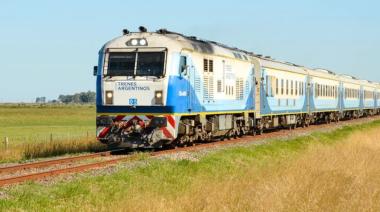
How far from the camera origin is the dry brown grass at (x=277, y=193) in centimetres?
1012

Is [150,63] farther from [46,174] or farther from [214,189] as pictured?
[214,189]

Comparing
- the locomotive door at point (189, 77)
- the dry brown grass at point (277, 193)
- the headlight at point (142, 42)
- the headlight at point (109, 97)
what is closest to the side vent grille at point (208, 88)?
the locomotive door at point (189, 77)

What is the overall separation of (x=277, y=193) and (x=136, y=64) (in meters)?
9.09

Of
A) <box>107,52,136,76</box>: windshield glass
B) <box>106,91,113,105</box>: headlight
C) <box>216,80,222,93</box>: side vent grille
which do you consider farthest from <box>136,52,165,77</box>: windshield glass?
<box>216,80,222,93</box>: side vent grille

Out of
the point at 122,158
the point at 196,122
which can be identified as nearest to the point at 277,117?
the point at 196,122

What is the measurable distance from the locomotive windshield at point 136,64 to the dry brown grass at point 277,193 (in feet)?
16.0

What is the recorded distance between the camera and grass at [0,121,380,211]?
10133 mm

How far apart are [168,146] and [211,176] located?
6383mm

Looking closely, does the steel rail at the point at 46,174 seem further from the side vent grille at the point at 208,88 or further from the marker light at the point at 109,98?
the side vent grille at the point at 208,88

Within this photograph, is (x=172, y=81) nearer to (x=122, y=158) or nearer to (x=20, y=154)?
(x=122, y=158)

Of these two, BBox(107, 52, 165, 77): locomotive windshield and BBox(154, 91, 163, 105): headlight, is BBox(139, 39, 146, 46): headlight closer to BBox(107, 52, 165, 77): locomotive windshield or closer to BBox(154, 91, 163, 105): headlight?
BBox(107, 52, 165, 77): locomotive windshield

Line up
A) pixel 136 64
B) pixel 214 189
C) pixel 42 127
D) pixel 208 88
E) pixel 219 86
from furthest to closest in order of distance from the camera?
pixel 42 127 → pixel 219 86 → pixel 208 88 → pixel 136 64 → pixel 214 189

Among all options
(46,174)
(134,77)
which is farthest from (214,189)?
(134,77)

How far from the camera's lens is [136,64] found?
19.0 metres
